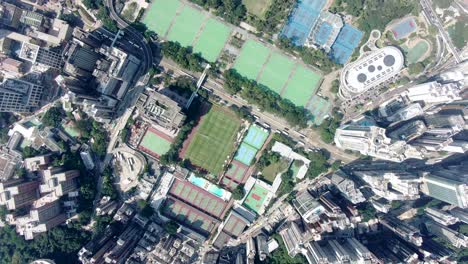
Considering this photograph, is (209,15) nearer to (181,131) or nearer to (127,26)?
(127,26)

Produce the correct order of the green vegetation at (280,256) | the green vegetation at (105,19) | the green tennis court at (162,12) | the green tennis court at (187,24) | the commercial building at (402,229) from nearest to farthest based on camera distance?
the commercial building at (402,229) < the green vegetation at (280,256) < the green vegetation at (105,19) < the green tennis court at (162,12) < the green tennis court at (187,24)

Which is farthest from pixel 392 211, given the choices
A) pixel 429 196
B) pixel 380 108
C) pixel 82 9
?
pixel 82 9

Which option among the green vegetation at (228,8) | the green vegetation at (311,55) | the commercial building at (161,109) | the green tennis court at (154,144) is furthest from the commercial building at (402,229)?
the green vegetation at (228,8)

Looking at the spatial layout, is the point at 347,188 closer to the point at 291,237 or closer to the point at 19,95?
the point at 291,237

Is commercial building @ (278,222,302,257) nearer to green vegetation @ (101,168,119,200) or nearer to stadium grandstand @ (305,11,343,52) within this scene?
green vegetation @ (101,168,119,200)

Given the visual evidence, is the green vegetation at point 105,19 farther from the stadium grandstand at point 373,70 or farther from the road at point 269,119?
the stadium grandstand at point 373,70

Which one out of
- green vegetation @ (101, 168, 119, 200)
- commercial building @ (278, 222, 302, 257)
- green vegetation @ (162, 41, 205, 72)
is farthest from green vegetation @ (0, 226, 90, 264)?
commercial building @ (278, 222, 302, 257)
